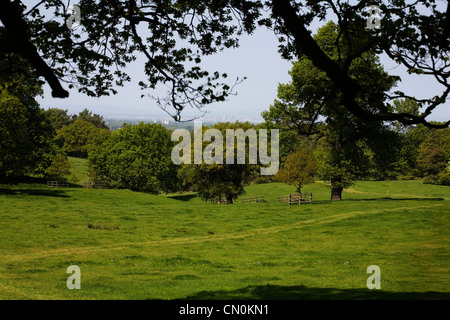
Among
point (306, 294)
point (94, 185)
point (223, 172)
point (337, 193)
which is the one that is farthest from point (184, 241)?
point (94, 185)

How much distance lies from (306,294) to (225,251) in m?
11.8

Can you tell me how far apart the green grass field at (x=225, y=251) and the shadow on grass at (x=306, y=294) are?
1.5 inches

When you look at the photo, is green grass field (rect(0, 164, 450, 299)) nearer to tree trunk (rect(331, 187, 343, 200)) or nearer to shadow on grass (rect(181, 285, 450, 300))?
shadow on grass (rect(181, 285, 450, 300))

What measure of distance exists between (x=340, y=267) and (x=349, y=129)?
93.3ft

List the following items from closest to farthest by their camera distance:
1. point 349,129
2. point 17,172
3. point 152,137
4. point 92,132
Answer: point 349,129 → point 17,172 → point 152,137 → point 92,132

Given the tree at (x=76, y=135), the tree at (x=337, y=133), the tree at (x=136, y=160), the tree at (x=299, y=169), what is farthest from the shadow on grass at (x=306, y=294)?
the tree at (x=76, y=135)

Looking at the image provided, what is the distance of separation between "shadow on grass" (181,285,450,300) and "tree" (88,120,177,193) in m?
68.6

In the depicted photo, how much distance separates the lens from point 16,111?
50.9 metres

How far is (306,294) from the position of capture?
14.8m

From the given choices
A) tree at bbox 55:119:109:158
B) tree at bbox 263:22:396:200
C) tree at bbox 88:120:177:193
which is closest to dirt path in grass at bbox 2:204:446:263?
tree at bbox 263:22:396:200

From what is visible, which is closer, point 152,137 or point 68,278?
point 68,278

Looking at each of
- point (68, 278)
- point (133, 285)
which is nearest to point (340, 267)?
point (133, 285)

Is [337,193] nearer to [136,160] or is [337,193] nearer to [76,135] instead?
[136,160]
